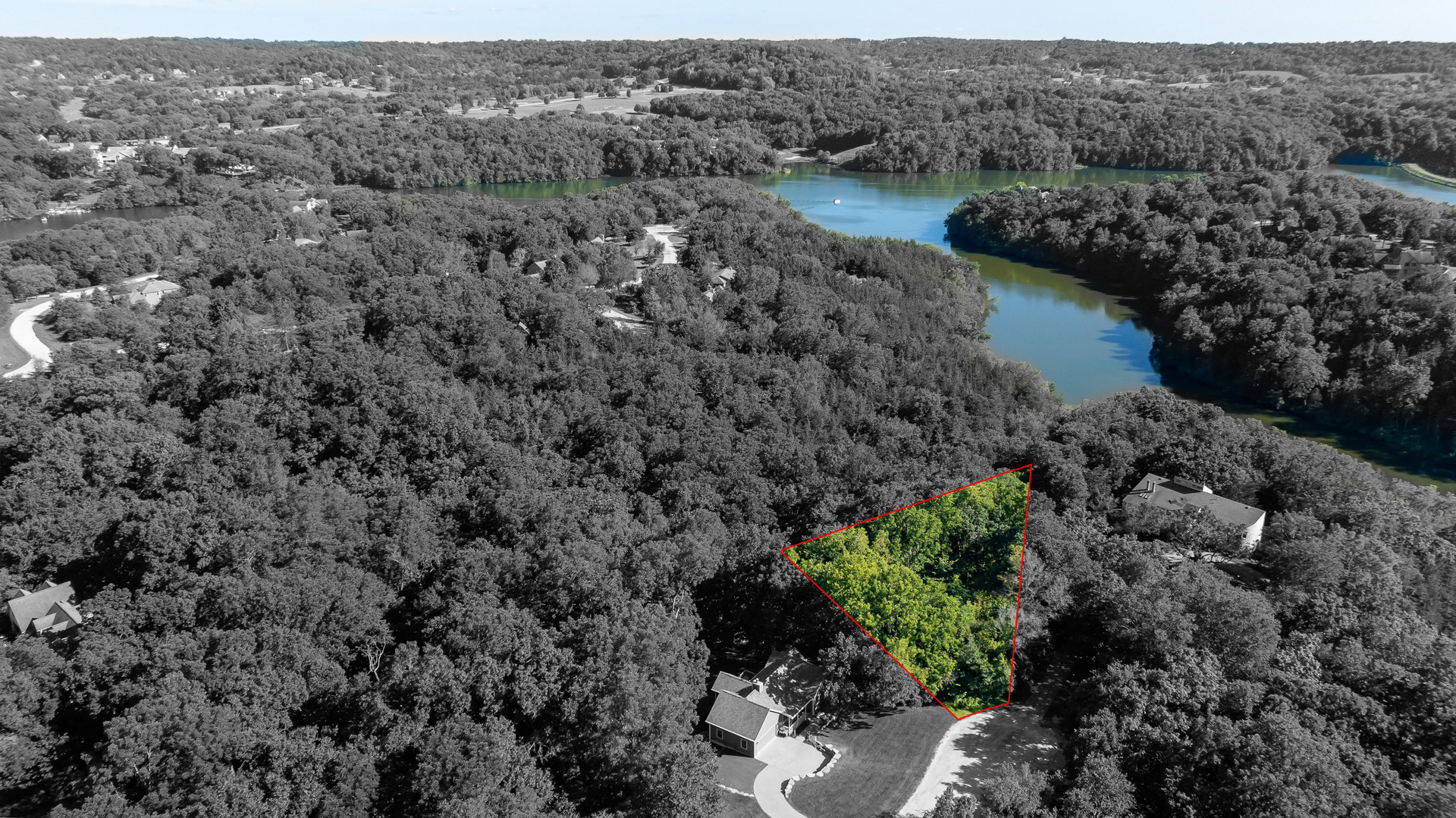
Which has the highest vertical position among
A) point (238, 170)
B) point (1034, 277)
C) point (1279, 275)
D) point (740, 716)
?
point (238, 170)

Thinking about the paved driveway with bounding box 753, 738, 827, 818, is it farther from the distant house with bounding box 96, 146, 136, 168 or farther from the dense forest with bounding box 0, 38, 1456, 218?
the distant house with bounding box 96, 146, 136, 168

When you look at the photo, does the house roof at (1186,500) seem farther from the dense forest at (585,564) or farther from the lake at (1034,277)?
the lake at (1034,277)

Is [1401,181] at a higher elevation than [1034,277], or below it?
higher

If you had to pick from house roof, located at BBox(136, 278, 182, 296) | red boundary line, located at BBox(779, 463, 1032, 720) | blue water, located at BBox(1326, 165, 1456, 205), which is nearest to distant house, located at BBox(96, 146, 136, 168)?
house roof, located at BBox(136, 278, 182, 296)

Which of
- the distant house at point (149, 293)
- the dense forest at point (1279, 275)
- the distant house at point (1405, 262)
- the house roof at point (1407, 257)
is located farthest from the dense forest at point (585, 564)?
the house roof at point (1407, 257)

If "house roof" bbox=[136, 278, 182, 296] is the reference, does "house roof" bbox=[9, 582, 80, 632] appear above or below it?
below

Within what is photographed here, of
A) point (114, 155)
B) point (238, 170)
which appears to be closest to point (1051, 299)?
point (238, 170)

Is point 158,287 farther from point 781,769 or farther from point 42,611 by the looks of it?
point 781,769
